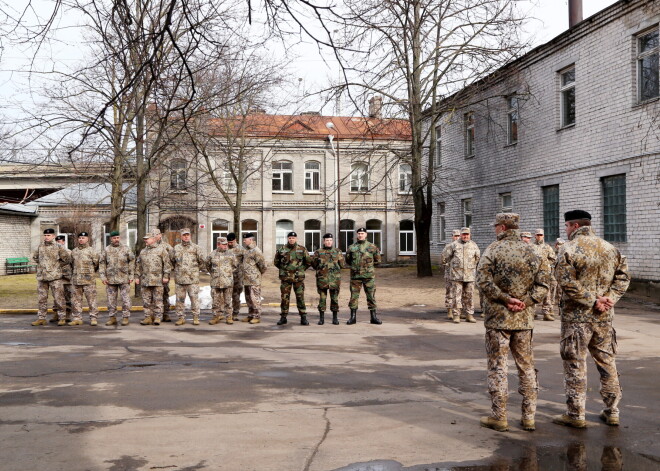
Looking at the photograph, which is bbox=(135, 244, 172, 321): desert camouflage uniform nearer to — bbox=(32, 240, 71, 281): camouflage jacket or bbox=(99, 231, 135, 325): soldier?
bbox=(99, 231, 135, 325): soldier

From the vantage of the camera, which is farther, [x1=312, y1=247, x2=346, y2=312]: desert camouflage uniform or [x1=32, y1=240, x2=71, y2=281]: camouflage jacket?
[x1=312, y1=247, x2=346, y2=312]: desert camouflage uniform

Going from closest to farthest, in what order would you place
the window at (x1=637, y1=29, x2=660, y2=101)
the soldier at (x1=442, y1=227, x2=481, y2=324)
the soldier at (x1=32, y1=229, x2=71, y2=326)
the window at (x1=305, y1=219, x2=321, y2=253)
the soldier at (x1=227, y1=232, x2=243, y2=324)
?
1. the soldier at (x1=32, y1=229, x2=71, y2=326)
2. the soldier at (x1=442, y1=227, x2=481, y2=324)
3. the soldier at (x1=227, y1=232, x2=243, y2=324)
4. the window at (x1=637, y1=29, x2=660, y2=101)
5. the window at (x1=305, y1=219, x2=321, y2=253)

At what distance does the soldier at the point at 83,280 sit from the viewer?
567 inches

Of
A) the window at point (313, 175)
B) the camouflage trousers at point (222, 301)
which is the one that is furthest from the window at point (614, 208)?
the window at point (313, 175)

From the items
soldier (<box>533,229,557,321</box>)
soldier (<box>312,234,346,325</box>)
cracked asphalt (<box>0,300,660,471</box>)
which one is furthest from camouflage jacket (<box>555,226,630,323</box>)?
soldier (<box>312,234,346,325</box>)

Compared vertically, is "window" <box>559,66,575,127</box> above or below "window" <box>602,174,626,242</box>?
above

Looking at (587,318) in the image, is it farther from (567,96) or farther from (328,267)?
(567,96)

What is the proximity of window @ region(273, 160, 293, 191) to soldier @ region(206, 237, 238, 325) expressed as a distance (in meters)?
28.3

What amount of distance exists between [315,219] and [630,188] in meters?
27.0

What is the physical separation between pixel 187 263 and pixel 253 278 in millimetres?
1523

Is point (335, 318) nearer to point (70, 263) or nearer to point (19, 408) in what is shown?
point (70, 263)

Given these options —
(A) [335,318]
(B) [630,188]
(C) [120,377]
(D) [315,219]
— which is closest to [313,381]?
(C) [120,377]

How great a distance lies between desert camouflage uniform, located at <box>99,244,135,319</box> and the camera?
14508 millimetres

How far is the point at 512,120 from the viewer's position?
24.3m
